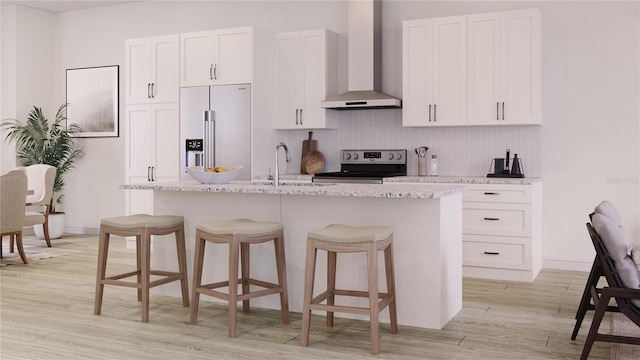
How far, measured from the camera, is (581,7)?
5.62m

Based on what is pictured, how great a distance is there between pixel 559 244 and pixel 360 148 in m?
2.16

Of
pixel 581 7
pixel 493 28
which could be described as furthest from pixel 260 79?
pixel 581 7

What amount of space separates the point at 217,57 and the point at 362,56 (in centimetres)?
152

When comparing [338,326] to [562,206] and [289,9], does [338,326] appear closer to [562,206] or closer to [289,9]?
[562,206]

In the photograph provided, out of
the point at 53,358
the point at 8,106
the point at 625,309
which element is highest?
the point at 8,106

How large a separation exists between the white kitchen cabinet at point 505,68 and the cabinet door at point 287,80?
1.77 m

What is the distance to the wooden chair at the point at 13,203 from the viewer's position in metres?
5.80

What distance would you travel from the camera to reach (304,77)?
6387 mm

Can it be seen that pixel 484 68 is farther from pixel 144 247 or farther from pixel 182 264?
pixel 144 247

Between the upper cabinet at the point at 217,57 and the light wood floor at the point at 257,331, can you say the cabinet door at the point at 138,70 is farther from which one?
the light wood floor at the point at 257,331

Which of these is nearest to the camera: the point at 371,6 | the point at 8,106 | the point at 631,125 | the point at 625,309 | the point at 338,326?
the point at 625,309

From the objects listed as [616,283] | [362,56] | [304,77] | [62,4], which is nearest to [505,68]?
[362,56]

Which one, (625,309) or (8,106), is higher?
(8,106)

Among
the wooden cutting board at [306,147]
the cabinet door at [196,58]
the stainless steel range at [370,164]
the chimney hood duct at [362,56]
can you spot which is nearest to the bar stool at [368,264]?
the stainless steel range at [370,164]
